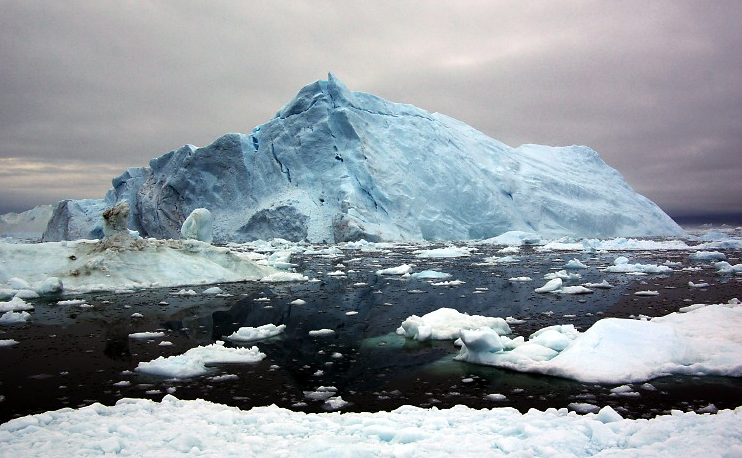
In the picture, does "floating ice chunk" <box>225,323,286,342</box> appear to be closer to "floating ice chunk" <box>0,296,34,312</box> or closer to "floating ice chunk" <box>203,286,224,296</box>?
"floating ice chunk" <box>203,286,224,296</box>

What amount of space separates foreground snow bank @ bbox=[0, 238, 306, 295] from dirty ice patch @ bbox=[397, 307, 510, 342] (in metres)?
6.32

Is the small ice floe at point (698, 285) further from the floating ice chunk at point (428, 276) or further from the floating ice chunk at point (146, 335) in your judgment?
the floating ice chunk at point (146, 335)

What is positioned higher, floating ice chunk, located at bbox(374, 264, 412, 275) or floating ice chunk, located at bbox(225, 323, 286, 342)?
floating ice chunk, located at bbox(374, 264, 412, 275)

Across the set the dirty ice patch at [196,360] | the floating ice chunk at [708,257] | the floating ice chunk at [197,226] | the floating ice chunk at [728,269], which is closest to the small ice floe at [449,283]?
the dirty ice patch at [196,360]

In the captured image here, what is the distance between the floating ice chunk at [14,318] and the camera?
7.82m

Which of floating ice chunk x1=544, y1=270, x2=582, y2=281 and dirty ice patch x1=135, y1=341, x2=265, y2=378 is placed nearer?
dirty ice patch x1=135, y1=341, x2=265, y2=378

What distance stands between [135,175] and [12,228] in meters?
33.9

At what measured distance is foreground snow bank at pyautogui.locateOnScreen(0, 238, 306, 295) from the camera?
35.9 ft

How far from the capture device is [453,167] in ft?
107

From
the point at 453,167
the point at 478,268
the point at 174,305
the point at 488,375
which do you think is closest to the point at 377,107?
the point at 453,167

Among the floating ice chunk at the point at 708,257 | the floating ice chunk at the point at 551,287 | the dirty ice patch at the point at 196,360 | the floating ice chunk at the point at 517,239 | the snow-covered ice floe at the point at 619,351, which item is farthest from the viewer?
the floating ice chunk at the point at 517,239

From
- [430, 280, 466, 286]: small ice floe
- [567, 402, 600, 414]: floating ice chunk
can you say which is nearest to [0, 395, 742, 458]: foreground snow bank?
[567, 402, 600, 414]: floating ice chunk

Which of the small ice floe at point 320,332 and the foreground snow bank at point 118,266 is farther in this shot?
the foreground snow bank at point 118,266

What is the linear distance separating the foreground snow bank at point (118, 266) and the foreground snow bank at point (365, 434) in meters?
8.11
